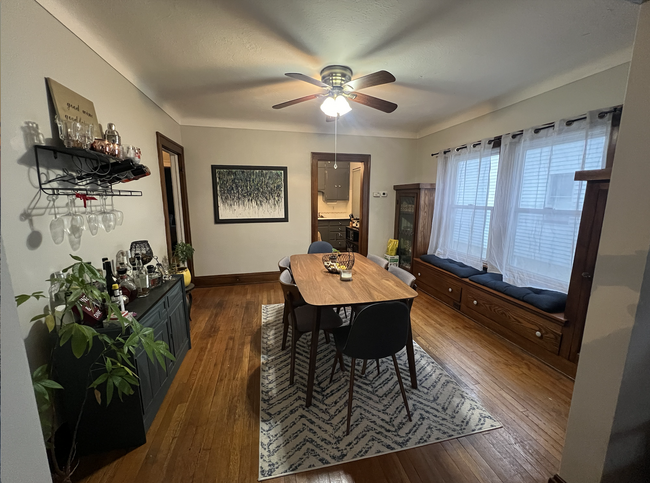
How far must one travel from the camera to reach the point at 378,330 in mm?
1573

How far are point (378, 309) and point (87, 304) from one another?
5.26 ft

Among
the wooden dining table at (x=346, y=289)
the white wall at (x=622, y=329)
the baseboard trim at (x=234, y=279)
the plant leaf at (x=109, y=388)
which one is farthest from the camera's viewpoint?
the baseboard trim at (x=234, y=279)

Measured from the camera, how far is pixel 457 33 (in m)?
1.77

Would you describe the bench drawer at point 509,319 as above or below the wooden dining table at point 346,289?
below

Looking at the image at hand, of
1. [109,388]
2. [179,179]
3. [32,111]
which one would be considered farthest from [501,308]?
[179,179]

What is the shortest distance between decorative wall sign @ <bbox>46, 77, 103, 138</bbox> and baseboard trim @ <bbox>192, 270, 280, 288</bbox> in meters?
2.70

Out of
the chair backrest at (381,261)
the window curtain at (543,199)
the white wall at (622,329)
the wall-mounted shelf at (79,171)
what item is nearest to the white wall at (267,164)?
the chair backrest at (381,261)

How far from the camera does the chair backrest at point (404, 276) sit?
209 cm

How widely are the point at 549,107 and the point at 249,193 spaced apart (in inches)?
147

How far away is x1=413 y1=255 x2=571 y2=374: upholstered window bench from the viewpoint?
221 cm

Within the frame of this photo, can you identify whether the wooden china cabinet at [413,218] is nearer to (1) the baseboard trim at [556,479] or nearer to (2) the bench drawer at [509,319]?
(2) the bench drawer at [509,319]

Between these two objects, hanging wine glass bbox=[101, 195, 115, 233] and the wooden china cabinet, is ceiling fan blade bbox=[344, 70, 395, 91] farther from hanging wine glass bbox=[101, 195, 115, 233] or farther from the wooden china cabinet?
the wooden china cabinet

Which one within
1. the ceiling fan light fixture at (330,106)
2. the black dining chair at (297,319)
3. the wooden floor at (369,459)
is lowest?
the wooden floor at (369,459)

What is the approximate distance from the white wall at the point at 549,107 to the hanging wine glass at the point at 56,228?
3928mm
